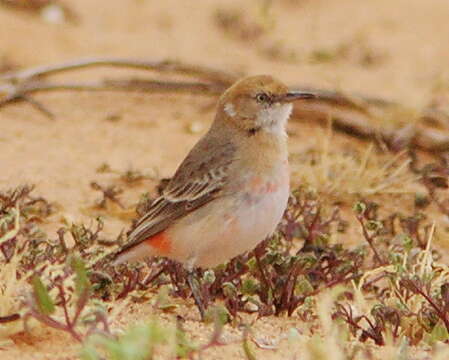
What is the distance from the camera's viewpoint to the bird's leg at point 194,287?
544 cm

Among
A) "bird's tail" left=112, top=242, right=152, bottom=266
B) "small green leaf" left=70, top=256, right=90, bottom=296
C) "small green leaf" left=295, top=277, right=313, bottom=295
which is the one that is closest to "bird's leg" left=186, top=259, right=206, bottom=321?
"bird's tail" left=112, top=242, right=152, bottom=266

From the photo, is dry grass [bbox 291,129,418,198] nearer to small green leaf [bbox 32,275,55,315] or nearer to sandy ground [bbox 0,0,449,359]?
sandy ground [bbox 0,0,449,359]

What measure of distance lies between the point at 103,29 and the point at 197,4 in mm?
1729

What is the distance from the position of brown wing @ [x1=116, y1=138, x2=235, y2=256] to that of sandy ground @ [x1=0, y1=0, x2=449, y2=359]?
515 millimetres

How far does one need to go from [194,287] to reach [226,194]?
0.48 m

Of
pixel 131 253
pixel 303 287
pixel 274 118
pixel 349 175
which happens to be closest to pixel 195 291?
pixel 131 253

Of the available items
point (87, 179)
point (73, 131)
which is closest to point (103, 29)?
point (73, 131)

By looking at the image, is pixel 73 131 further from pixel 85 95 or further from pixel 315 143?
pixel 315 143

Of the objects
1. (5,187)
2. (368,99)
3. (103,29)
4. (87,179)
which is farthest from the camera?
(103,29)

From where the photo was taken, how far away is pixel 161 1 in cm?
1327

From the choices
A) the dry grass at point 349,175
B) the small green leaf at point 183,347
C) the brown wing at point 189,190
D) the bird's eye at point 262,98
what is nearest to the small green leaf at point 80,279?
the small green leaf at point 183,347

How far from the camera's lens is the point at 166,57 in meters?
11.0

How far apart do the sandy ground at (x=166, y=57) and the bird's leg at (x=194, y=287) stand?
0.09 m

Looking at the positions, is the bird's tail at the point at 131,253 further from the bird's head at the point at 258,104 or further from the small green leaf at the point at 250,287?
the bird's head at the point at 258,104
